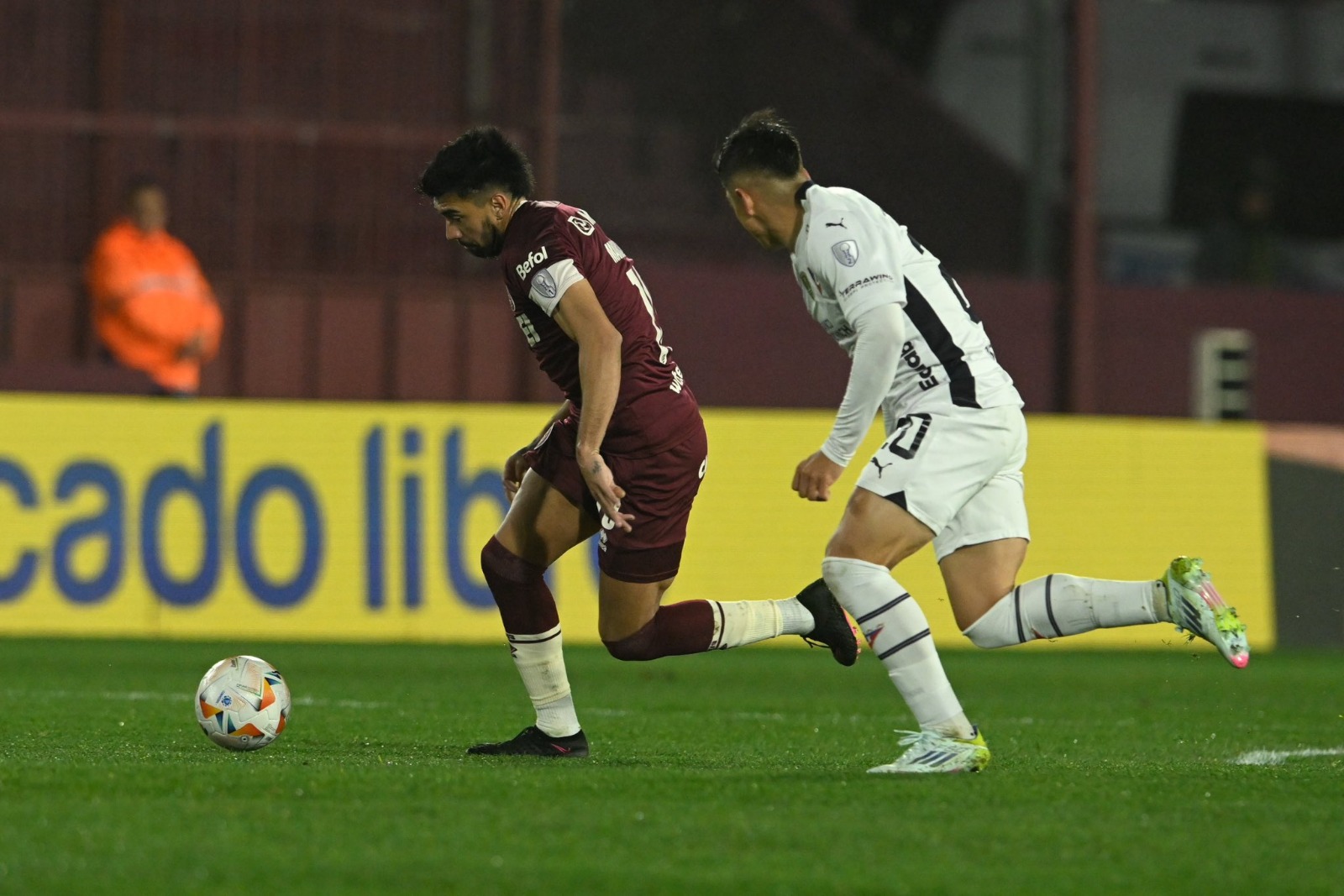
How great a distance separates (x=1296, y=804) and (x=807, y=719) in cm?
308

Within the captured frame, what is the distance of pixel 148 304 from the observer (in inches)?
548

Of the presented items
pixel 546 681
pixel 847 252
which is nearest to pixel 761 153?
pixel 847 252

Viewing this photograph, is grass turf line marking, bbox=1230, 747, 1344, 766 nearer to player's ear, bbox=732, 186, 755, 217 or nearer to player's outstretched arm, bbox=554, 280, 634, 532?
player's outstretched arm, bbox=554, 280, 634, 532

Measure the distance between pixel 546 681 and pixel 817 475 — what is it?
1.38 metres

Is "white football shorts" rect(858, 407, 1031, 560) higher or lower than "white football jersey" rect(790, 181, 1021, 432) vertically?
lower

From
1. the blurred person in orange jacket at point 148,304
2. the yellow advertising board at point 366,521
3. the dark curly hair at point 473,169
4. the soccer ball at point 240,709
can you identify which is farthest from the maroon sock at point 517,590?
the blurred person in orange jacket at point 148,304

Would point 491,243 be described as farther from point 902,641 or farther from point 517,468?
point 902,641

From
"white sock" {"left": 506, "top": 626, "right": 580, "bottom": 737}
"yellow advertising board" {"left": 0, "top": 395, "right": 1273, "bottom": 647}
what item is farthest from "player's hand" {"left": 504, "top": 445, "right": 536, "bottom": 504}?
"yellow advertising board" {"left": 0, "top": 395, "right": 1273, "bottom": 647}

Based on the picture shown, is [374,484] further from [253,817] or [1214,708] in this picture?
[253,817]

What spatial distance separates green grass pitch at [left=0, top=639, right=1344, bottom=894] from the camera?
13.6 feet

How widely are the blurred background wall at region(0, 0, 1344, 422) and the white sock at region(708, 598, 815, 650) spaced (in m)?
10.0

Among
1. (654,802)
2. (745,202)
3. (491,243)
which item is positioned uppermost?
(745,202)

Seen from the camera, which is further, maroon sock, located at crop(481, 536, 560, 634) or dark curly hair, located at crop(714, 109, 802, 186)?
maroon sock, located at crop(481, 536, 560, 634)

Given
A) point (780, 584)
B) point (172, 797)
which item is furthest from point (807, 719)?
point (780, 584)
